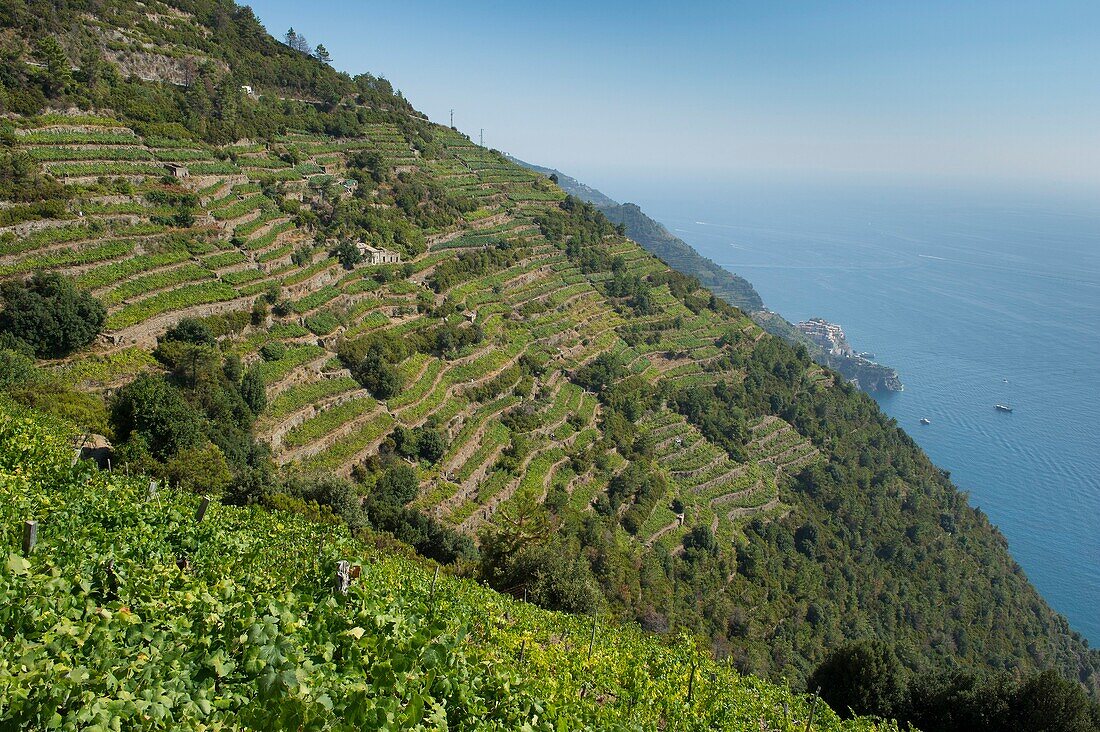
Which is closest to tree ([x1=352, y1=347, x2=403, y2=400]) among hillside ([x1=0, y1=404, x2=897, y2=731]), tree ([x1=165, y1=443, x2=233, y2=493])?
tree ([x1=165, y1=443, x2=233, y2=493])

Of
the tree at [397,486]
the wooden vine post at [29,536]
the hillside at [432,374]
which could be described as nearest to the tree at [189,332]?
the hillside at [432,374]

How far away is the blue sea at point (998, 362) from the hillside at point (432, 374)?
12.9 meters

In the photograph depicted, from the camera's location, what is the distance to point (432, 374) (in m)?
29.5

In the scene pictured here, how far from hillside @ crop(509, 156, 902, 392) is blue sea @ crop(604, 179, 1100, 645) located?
→ 4222 mm

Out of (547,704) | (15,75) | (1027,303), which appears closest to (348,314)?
(15,75)

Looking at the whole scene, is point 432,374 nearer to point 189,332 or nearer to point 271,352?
point 271,352

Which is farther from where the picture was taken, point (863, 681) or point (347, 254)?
point (347, 254)

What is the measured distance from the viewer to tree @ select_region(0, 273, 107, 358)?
1878 centimetres

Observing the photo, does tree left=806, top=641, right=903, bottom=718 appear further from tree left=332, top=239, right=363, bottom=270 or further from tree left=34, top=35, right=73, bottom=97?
tree left=34, top=35, right=73, bottom=97

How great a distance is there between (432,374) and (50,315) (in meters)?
14.8

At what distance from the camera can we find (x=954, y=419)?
81812 mm

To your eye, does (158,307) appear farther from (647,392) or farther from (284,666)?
(647,392)

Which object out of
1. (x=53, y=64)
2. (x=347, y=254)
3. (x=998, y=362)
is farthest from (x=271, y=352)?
(x=998, y=362)

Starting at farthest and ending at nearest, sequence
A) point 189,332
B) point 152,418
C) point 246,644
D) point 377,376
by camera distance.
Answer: point 377,376, point 189,332, point 152,418, point 246,644
